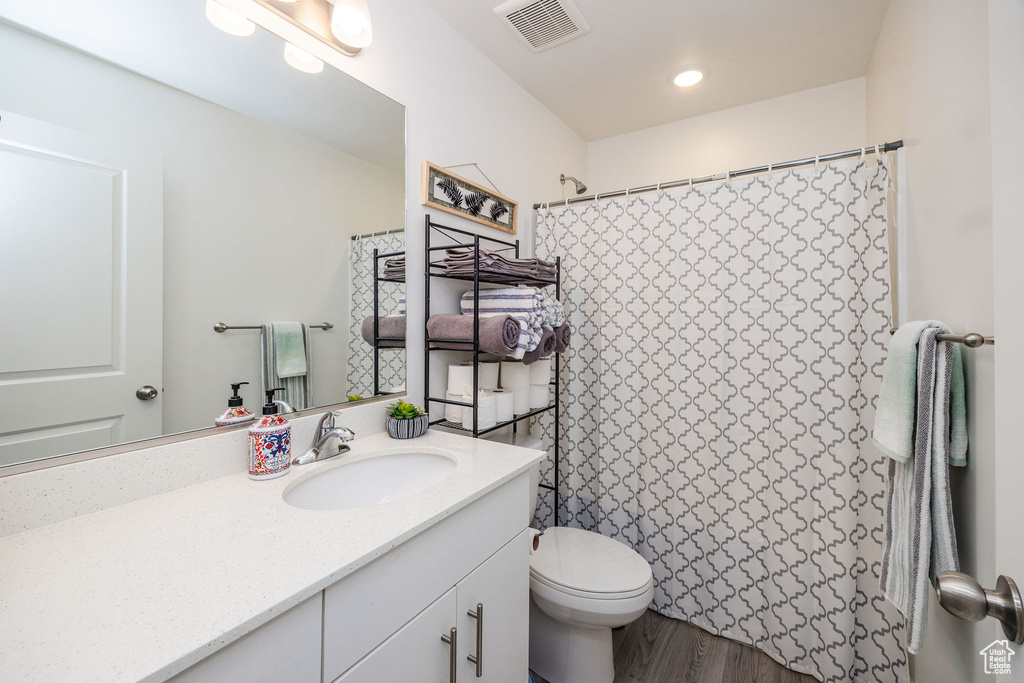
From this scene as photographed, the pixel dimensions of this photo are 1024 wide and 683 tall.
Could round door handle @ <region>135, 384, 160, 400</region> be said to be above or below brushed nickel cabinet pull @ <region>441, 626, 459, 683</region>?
above

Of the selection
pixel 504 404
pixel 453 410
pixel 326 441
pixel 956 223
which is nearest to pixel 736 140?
pixel 956 223

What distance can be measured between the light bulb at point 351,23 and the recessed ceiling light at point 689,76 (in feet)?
4.51

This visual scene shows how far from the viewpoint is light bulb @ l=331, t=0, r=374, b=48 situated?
1210 mm

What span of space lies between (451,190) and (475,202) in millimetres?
144

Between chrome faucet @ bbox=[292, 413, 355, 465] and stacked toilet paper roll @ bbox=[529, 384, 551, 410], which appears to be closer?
chrome faucet @ bbox=[292, 413, 355, 465]

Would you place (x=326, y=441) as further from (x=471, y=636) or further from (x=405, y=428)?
(x=471, y=636)

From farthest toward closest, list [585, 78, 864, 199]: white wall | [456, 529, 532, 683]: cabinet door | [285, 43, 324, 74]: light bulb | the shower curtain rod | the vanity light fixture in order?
[585, 78, 864, 199]: white wall < the shower curtain rod < [285, 43, 324, 74]: light bulb < the vanity light fixture < [456, 529, 532, 683]: cabinet door

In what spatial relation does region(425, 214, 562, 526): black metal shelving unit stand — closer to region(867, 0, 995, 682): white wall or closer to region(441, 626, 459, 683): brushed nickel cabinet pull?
region(441, 626, 459, 683): brushed nickel cabinet pull

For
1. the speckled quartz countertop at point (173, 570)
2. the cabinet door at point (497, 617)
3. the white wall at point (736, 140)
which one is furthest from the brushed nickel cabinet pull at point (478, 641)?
the white wall at point (736, 140)

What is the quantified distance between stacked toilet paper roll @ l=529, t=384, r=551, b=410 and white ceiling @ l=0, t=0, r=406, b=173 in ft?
3.18

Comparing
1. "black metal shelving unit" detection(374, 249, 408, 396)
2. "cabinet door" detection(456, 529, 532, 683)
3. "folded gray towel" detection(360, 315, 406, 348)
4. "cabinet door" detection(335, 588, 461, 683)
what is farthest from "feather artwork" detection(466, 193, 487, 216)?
"cabinet door" detection(335, 588, 461, 683)

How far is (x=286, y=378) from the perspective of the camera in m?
1.13

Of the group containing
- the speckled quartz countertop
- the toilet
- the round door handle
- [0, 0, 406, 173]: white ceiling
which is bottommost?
the toilet

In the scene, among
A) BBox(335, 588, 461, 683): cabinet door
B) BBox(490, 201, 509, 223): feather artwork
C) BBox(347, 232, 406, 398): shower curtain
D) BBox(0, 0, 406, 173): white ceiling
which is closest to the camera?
BBox(335, 588, 461, 683): cabinet door
